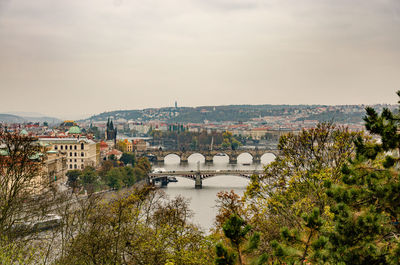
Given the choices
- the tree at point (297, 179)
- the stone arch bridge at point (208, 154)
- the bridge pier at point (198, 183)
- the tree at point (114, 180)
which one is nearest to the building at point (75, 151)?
the bridge pier at point (198, 183)

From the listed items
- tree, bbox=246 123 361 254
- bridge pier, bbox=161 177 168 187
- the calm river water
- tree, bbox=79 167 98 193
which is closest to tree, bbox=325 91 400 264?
tree, bbox=246 123 361 254

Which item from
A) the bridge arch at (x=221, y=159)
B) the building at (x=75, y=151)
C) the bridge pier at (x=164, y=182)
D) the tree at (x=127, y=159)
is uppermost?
the building at (x=75, y=151)

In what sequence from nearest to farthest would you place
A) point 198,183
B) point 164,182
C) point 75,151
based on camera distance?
point 198,183
point 164,182
point 75,151

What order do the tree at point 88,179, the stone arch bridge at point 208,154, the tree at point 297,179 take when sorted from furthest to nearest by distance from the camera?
the stone arch bridge at point 208,154 → the tree at point 88,179 → the tree at point 297,179

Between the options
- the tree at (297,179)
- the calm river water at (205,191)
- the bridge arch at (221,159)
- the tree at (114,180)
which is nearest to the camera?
the tree at (297,179)

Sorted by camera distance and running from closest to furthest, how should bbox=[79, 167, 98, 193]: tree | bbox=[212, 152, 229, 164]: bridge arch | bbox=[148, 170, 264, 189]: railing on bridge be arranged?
1. bbox=[79, 167, 98, 193]: tree
2. bbox=[148, 170, 264, 189]: railing on bridge
3. bbox=[212, 152, 229, 164]: bridge arch

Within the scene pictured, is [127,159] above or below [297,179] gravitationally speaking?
below

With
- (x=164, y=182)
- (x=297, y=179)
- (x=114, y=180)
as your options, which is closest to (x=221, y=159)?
(x=164, y=182)

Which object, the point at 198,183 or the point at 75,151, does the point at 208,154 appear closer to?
the point at 75,151

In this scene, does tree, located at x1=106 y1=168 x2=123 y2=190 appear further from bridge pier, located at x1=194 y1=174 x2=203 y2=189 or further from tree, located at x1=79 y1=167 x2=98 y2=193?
bridge pier, located at x1=194 y1=174 x2=203 y2=189

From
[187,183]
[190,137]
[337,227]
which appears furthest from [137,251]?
[190,137]

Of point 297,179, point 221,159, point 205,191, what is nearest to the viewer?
point 297,179

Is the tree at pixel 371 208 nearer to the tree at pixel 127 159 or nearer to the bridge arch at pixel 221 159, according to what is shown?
the tree at pixel 127 159

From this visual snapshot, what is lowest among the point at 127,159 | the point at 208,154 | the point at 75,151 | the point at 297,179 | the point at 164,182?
the point at 164,182
